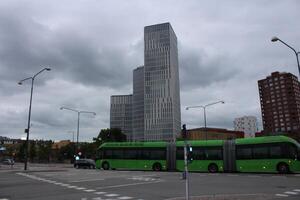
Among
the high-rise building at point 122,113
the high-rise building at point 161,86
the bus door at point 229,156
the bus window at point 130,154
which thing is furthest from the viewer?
the high-rise building at point 122,113

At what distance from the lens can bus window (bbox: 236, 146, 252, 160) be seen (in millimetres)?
33469

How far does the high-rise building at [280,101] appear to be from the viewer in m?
99.4

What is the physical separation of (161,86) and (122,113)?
70.8 feet

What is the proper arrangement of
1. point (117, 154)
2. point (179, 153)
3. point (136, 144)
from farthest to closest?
point (117, 154) → point (136, 144) → point (179, 153)

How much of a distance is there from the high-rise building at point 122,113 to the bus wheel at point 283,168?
11590 cm

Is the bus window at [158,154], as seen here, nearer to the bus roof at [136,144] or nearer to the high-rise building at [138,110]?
the bus roof at [136,144]

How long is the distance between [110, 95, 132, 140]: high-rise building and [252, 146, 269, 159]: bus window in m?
114

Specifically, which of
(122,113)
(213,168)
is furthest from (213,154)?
(122,113)

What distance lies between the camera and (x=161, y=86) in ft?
468

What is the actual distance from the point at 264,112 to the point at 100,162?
8866cm

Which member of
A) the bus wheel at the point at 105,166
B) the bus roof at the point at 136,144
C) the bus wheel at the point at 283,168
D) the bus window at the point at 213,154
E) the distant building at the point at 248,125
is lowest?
the bus wheel at the point at 283,168

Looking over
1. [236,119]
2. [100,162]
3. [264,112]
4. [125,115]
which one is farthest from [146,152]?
[236,119]

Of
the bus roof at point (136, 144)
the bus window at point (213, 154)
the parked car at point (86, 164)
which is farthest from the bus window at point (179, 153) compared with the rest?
the parked car at point (86, 164)

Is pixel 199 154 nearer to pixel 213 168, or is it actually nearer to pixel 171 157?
pixel 213 168
